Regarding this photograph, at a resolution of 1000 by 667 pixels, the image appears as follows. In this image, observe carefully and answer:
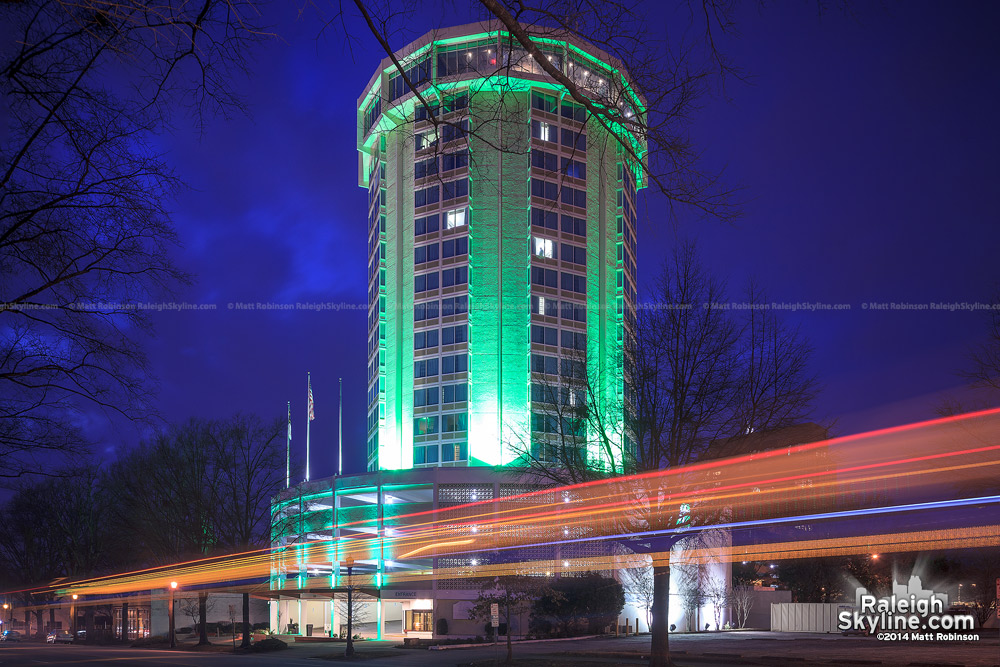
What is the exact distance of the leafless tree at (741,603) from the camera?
209ft

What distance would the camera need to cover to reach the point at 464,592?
205ft

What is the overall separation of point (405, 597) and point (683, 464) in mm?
41430

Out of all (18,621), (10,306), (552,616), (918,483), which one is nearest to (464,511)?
(552,616)

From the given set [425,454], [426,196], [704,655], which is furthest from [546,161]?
[704,655]

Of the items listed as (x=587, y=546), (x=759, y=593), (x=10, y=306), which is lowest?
(x=759, y=593)

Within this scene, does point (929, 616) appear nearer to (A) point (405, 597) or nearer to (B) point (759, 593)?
(B) point (759, 593)

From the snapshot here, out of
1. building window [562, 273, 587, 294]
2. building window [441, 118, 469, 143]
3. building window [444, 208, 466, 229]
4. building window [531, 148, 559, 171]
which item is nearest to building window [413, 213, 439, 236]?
building window [444, 208, 466, 229]

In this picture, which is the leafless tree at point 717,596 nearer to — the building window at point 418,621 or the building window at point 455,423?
the building window at point 418,621

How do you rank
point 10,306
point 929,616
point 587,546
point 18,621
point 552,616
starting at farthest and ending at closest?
point 18,621 < point 587,546 < point 552,616 < point 929,616 < point 10,306

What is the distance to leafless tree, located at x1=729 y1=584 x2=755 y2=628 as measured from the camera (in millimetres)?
63562

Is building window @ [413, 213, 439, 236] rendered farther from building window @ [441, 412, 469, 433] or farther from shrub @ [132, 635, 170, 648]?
shrub @ [132, 635, 170, 648]

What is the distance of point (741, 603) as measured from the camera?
209 feet

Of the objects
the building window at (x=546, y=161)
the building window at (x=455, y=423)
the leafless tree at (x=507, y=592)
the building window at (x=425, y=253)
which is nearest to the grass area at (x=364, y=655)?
the leafless tree at (x=507, y=592)

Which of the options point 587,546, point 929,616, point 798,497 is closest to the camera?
point 798,497
